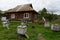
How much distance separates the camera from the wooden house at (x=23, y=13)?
43.1 metres

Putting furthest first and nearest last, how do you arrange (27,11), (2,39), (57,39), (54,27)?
(27,11) < (54,27) < (57,39) < (2,39)

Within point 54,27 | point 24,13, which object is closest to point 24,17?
point 24,13

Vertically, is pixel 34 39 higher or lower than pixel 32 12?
lower

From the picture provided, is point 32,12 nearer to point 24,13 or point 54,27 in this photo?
point 24,13

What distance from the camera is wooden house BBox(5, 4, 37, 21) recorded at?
43081mm

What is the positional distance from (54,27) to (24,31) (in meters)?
7.02

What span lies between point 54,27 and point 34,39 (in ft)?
25.4

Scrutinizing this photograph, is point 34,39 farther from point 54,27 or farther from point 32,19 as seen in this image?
point 32,19

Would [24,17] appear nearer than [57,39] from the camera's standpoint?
No

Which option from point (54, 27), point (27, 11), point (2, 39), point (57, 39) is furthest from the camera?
point (27, 11)

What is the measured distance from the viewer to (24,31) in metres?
20.2

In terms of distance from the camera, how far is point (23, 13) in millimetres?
44156

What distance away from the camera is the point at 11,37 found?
752 inches

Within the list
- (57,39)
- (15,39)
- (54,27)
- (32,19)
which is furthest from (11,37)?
(32,19)
